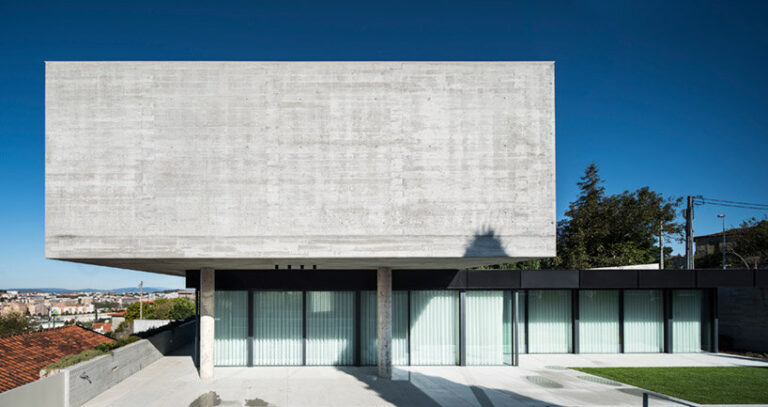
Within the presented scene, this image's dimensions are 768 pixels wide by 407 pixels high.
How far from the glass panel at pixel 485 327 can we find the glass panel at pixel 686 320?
834 centimetres

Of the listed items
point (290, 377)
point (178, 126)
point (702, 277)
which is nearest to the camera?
point (178, 126)

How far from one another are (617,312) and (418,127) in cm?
1357

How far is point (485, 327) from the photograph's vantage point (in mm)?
16703

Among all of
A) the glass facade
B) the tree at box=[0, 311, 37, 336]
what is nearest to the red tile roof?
the glass facade

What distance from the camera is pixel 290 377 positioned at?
14594 mm

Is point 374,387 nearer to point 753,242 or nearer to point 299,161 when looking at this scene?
point 299,161

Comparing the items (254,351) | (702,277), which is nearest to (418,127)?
(254,351)

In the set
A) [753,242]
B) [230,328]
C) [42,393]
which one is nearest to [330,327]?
[230,328]

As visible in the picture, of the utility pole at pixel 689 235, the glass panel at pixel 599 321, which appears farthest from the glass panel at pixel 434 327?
the utility pole at pixel 689 235

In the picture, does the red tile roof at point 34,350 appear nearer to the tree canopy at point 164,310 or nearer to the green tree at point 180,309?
the tree canopy at point 164,310

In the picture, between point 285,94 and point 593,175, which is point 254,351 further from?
point 593,175

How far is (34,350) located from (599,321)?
21472 millimetres

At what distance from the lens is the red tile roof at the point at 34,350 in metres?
12.8

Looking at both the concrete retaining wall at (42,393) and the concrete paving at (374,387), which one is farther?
the concrete paving at (374,387)
